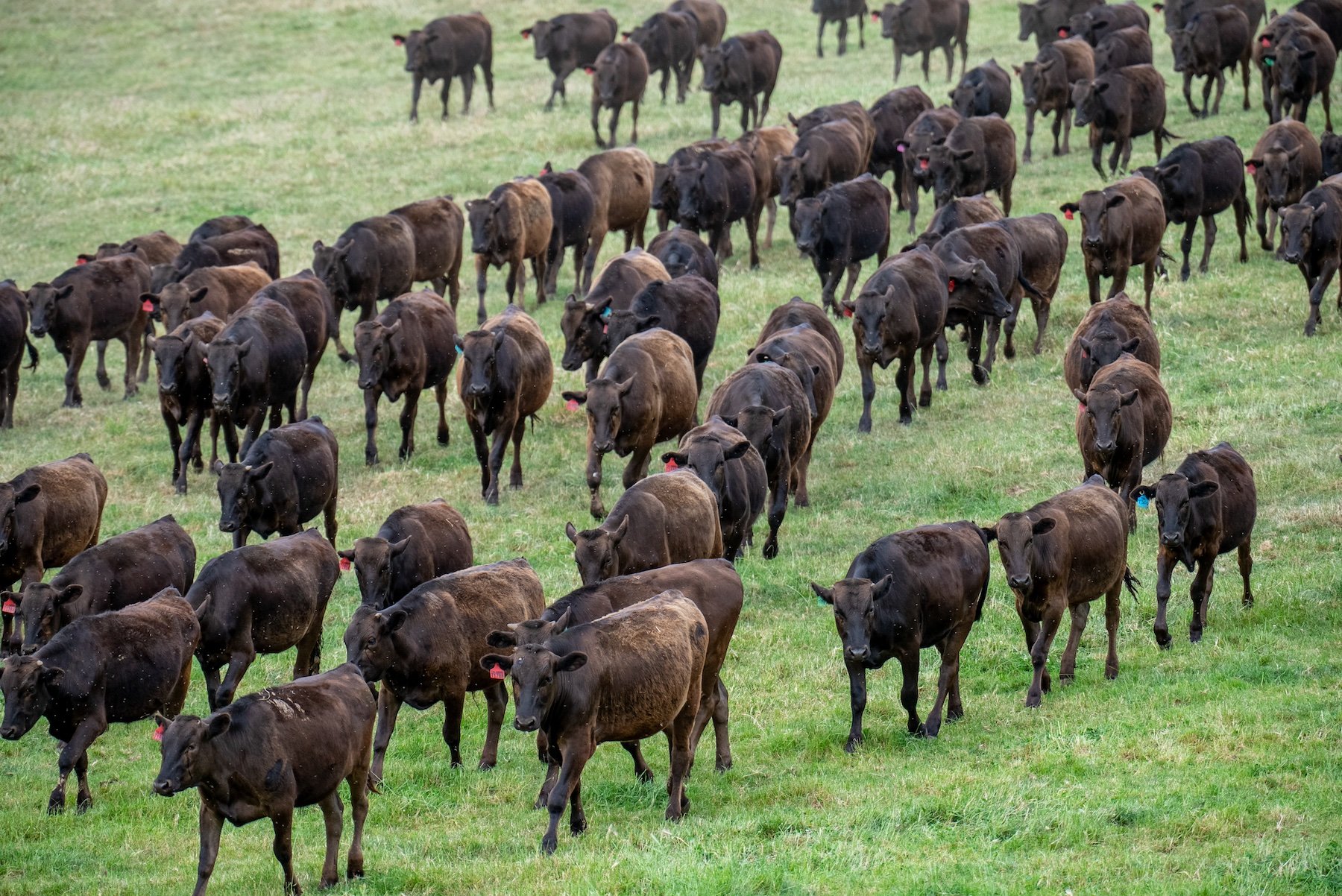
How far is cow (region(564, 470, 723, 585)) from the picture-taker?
1274cm

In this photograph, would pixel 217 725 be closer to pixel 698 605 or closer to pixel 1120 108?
pixel 698 605

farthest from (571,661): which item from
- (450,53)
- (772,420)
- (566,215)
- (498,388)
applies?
(450,53)

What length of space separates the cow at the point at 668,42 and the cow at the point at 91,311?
16.7m

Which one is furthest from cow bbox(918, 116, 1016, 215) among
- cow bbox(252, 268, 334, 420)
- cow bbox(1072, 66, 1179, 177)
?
cow bbox(252, 268, 334, 420)

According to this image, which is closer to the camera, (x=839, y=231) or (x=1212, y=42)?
(x=839, y=231)

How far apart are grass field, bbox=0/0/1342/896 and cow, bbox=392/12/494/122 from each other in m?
2.85

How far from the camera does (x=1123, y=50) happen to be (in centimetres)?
3194

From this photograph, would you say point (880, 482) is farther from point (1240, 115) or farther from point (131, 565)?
point (1240, 115)

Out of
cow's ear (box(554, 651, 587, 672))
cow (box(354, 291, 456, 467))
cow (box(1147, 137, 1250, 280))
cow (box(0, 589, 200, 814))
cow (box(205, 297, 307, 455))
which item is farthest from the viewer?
cow (box(1147, 137, 1250, 280))

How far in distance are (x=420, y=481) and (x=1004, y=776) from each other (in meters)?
9.76

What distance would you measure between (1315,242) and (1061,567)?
A: 1076 centimetres

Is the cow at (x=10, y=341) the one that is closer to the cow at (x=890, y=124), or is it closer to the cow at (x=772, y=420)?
the cow at (x=772, y=420)

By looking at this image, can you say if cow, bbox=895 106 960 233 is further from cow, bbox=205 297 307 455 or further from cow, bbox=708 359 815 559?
cow, bbox=205 297 307 455

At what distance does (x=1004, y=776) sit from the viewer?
10.3 metres
